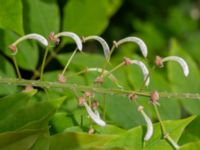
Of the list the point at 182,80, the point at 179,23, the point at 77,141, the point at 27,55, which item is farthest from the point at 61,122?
the point at 179,23

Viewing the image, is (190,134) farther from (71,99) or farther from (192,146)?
(71,99)

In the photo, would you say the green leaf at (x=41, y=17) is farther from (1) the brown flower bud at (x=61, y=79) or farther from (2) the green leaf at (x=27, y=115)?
(2) the green leaf at (x=27, y=115)

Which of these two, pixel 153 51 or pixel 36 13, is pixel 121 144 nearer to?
pixel 36 13

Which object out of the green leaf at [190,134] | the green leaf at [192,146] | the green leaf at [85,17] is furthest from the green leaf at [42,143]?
the green leaf at [85,17]

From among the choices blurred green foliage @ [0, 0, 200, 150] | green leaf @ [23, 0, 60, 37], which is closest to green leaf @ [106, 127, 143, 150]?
blurred green foliage @ [0, 0, 200, 150]

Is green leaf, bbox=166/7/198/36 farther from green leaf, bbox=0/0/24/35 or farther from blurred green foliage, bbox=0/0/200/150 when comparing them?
green leaf, bbox=0/0/24/35
